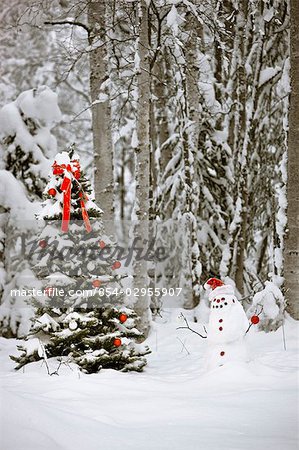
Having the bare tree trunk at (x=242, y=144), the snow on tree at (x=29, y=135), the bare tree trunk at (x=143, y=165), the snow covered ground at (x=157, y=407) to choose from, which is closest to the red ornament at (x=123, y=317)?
the snow covered ground at (x=157, y=407)

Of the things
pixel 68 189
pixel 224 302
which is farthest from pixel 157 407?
pixel 68 189

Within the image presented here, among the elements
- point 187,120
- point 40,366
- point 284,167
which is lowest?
point 40,366

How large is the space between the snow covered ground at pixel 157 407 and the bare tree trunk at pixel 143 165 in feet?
4.56

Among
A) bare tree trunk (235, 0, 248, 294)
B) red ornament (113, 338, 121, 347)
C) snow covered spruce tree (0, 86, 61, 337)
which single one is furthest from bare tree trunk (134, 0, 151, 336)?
snow covered spruce tree (0, 86, 61, 337)

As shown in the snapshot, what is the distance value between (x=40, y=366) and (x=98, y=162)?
3.84m

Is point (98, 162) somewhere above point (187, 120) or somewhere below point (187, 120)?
below

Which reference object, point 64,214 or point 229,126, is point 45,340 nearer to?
point 64,214

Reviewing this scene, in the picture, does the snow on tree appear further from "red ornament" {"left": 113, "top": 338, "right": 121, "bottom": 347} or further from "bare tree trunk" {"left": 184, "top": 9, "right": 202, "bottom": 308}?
"red ornament" {"left": 113, "top": 338, "right": 121, "bottom": 347}

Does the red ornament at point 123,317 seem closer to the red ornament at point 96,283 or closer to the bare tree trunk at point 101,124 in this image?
the red ornament at point 96,283

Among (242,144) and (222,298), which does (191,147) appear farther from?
(222,298)

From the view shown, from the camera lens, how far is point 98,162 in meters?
8.71

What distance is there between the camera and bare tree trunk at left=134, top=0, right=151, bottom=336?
7.77m

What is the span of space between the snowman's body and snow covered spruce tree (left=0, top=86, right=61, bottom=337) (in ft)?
17.4

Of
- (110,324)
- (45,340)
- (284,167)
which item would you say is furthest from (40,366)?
(284,167)
